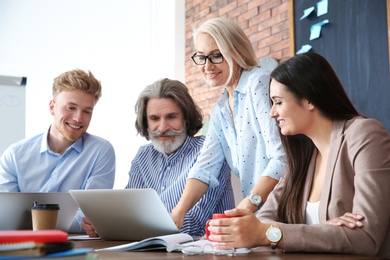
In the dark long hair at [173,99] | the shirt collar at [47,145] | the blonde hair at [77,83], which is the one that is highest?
the blonde hair at [77,83]

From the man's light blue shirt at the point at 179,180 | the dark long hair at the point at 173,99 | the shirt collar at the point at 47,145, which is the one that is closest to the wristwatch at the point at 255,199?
the man's light blue shirt at the point at 179,180

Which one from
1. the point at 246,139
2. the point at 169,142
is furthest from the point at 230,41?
the point at 169,142

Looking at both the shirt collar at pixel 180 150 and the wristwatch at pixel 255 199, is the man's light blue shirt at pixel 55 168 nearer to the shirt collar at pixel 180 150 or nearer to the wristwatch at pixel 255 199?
the shirt collar at pixel 180 150

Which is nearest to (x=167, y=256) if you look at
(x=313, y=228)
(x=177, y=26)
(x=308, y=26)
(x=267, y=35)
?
(x=313, y=228)

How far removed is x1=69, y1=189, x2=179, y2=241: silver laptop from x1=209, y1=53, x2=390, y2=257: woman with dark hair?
A: 228 millimetres

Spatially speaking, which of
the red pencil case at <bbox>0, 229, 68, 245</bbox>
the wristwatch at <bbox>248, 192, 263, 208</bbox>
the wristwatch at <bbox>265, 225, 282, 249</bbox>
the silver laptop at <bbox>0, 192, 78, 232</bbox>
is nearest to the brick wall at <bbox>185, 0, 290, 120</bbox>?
the wristwatch at <bbox>248, 192, 263, 208</bbox>

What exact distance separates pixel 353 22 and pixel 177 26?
2.40 m

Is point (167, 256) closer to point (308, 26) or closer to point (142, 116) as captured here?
point (142, 116)

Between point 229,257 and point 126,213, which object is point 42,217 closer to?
point 126,213

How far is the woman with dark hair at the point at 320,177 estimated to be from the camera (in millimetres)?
1305

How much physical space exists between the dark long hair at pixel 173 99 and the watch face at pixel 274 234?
3.89 ft

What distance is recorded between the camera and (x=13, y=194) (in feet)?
5.73

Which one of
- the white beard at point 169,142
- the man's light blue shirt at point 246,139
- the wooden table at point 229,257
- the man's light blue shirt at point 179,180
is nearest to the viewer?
the wooden table at point 229,257

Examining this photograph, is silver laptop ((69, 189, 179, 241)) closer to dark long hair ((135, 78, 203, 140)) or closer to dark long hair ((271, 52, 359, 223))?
dark long hair ((271, 52, 359, 223))
